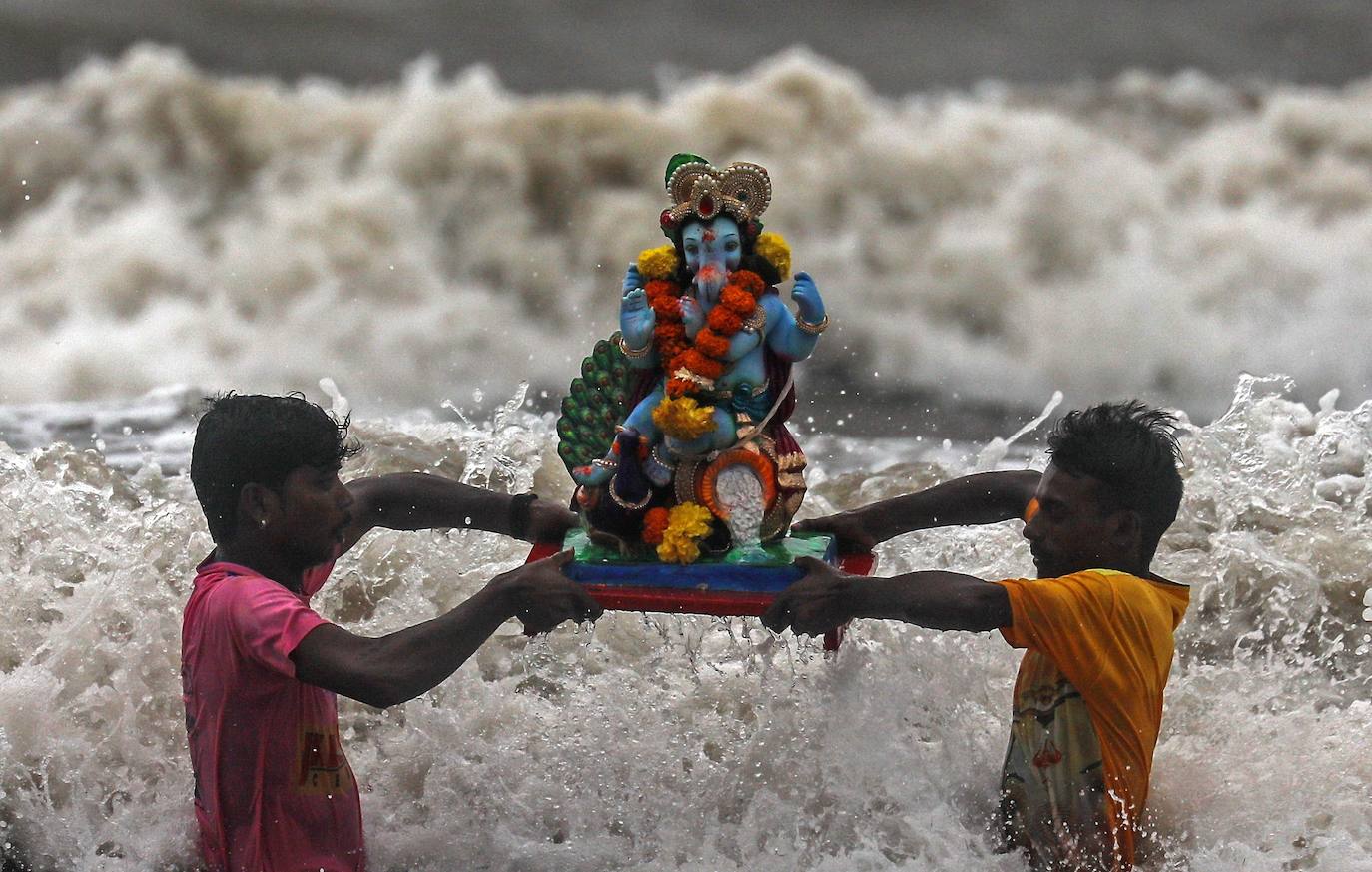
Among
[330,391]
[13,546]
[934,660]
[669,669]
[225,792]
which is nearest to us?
[225,792]

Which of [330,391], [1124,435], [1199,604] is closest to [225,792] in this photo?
[1124,435]

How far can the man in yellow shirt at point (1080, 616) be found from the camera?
299 cm

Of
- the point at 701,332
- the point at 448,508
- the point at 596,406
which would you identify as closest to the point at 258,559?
the point at 448,508

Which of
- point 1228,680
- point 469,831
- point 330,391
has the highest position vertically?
point 330,391

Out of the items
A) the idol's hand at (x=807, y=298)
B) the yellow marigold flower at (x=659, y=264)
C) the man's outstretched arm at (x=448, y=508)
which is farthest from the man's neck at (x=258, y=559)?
the idol's hand at (x=807, y=298)

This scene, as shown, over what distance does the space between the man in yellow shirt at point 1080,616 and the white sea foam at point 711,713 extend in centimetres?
29

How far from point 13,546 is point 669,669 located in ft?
7.01

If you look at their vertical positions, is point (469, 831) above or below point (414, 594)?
below

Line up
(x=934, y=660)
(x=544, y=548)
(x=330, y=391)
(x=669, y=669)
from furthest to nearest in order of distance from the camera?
(x=330, y=391) → (x=669, y=669) → (x=934, y=660) → (x=544, y=548)

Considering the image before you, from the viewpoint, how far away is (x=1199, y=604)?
16.0 ft

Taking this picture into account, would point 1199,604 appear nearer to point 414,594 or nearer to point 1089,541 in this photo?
point 1089,541

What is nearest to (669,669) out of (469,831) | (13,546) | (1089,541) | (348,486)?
(469,831)

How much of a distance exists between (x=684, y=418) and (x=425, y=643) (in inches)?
29.0

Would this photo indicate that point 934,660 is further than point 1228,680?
No
